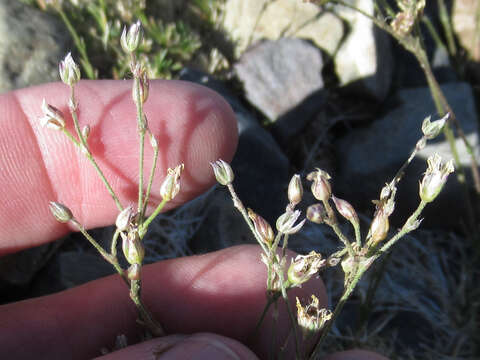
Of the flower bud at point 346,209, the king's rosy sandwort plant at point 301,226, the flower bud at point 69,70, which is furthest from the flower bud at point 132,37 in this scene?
the flower bud at point 346,209

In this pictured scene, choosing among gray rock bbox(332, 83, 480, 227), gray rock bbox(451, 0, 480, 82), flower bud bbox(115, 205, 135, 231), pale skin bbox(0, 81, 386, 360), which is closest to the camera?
flower bud bbox(115, 205, 135, 231)

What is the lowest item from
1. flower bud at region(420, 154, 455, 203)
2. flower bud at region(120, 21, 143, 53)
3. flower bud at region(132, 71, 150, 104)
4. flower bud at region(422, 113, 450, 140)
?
flower bud at region(420, 154, 455, 203)

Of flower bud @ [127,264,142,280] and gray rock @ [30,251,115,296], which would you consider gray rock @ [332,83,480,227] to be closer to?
gray rock @ [30,251,115,296]

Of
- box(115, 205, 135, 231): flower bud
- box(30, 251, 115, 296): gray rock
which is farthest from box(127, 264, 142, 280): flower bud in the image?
box(30, 251, 115, 296): gray rock

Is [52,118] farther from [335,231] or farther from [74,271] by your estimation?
[74,271]

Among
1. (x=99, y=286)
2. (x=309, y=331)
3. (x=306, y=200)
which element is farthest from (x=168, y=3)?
(x=309, y=331)

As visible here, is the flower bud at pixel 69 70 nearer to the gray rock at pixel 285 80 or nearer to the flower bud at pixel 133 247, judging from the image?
the flower bud at pixel 133 247

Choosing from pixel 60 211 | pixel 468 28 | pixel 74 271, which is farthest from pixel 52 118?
pixel 468 28
